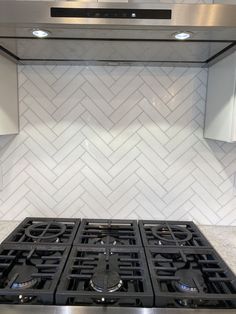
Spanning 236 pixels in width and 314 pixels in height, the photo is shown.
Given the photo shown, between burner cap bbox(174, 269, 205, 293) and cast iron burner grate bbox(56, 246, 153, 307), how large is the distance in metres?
0.10

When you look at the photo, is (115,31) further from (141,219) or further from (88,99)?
(141,219)

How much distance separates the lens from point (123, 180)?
138cm

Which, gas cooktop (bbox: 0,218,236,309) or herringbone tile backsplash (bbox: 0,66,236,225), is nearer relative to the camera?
gas cooktop (bbox: 0,218,236,309)

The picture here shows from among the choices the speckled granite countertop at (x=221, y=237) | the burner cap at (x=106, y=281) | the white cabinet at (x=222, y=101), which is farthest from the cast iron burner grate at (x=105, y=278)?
the white cabinet at (x=222, y=101)

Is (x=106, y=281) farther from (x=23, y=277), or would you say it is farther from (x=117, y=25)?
(x=117, y=25)

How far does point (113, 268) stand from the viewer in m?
0.92

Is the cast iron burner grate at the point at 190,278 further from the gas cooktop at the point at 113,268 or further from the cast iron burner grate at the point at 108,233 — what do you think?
the cast iron burner grate at the point at 108,233

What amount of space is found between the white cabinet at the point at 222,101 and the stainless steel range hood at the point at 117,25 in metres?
0.09

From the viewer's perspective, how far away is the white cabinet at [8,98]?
45.8 inches

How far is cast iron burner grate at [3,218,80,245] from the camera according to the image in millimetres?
1112

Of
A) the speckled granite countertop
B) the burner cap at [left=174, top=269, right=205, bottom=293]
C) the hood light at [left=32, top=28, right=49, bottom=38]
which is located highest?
the hood light at [left=32, top=28, right=49, bottom=38]

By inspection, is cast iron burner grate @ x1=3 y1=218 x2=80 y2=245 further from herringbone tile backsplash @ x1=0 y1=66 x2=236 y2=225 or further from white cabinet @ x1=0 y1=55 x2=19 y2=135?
white cabinet @ x1=0 y1=55 x2=19 y2=135

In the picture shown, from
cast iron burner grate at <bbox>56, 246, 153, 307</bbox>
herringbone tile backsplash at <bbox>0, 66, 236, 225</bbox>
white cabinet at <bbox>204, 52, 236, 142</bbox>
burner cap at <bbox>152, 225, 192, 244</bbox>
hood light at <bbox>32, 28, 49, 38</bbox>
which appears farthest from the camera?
herringbone tile backsplash at <bbox>0, 66, 236, 225</bbox>

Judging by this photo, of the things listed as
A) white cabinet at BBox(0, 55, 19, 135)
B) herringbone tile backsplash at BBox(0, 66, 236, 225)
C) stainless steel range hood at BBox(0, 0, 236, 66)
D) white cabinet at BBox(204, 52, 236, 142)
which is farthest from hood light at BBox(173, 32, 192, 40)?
white cabinet at BBox(0, 55, 19, 135)
